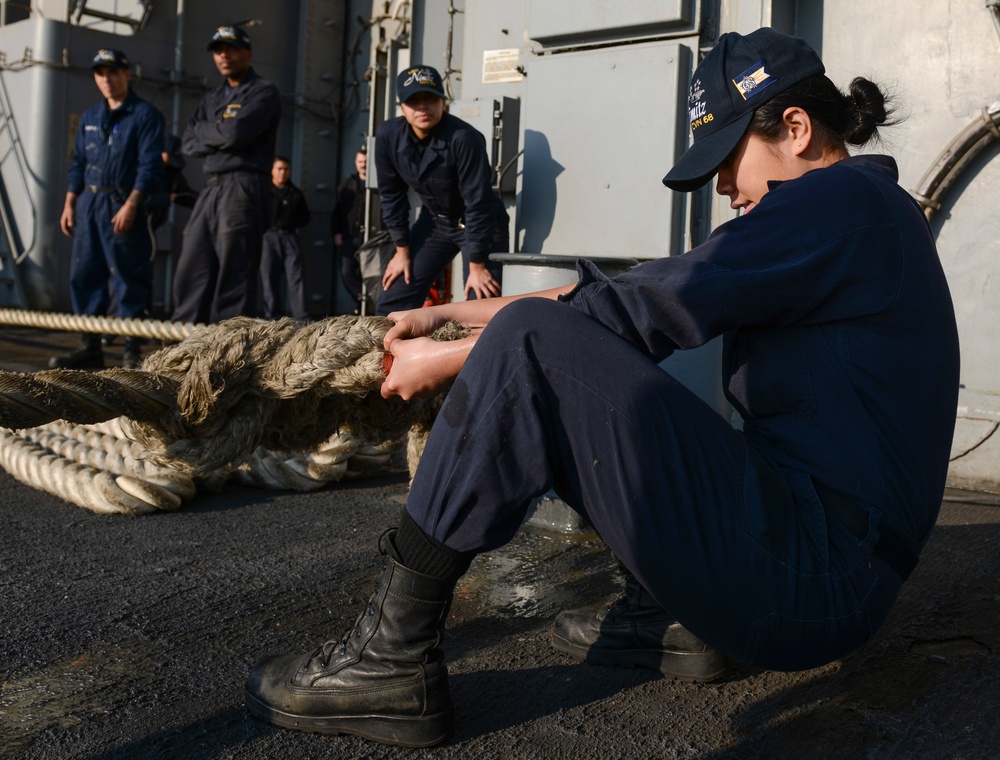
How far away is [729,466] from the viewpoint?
148 centimetres

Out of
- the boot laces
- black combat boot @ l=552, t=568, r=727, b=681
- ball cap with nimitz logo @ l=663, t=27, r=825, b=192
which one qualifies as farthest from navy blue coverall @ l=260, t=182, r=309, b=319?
ball cap with nimitz logo @ l=663, t=27, r=825, b=192

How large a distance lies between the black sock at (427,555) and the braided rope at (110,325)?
191 centimetres

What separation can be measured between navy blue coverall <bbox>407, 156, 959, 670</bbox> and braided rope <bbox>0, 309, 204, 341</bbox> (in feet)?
6.76

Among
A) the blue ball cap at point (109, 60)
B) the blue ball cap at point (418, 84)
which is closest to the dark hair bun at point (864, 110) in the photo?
the blue ball cap at point (418, 84)

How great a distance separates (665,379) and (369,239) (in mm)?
5362

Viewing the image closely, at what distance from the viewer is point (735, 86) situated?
1675 millimetres

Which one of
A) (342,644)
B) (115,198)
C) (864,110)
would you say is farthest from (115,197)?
(864,110)

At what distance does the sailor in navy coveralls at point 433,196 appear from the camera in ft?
15.6

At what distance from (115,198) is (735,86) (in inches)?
216

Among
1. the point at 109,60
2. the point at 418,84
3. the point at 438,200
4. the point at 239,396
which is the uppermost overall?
the point at 109,60

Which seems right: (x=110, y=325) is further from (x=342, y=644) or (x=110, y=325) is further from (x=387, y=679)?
(x=387, y=679)

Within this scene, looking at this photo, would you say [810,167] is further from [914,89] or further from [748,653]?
[914,89]

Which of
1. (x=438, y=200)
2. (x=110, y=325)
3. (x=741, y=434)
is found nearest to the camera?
(x=741, y=434)

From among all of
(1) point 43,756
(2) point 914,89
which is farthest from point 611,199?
(1) point 43,756
